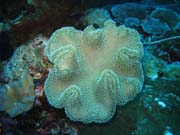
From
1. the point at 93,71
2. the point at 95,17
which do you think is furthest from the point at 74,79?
the point at 95,17

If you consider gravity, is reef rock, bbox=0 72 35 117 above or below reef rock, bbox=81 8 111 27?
above

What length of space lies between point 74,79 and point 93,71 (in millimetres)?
237

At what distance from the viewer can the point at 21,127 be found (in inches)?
113

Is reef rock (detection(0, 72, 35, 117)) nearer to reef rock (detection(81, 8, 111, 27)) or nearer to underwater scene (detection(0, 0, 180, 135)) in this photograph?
underwater scene (detection(0, 0, 180, 135))

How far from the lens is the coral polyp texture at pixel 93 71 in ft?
9.47

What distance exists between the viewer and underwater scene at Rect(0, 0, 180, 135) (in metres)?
2.89

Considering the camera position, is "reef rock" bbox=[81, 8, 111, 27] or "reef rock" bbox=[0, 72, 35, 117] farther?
"reef rock" bbox=[81, 8, 111, 27]

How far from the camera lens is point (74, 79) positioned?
3039mm

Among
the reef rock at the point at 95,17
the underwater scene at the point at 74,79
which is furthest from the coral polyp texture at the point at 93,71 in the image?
the reef rock at the point at 95,17

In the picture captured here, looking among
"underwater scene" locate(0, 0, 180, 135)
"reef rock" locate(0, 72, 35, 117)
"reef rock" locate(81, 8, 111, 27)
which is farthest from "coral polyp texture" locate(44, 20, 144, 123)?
"reef rock" locate(81, 8, 111, 27)

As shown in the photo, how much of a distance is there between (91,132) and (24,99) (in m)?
0.79

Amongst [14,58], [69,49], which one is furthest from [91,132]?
[14,58]

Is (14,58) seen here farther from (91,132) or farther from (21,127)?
(91,132)

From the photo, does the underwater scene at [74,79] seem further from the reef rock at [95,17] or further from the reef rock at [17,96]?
the reef rock at [95,17]
